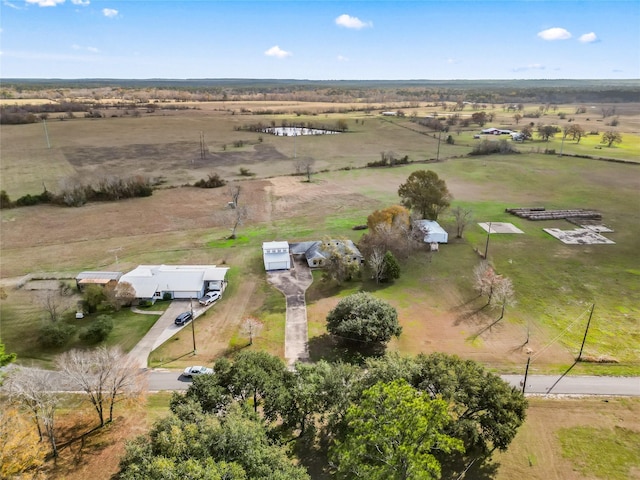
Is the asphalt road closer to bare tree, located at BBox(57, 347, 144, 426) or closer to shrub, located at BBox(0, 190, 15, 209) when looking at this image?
bare tree, located at BBox(57, 347, 144, 426)

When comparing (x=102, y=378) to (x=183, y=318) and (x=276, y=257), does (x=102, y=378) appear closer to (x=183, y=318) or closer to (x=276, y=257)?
(x=183, y=318)

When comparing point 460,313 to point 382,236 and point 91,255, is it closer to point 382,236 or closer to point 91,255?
point 382,236

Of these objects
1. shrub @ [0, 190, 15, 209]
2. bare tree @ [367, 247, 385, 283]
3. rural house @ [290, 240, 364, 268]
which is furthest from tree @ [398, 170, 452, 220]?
shrub @ [0, 190, 15, 209]

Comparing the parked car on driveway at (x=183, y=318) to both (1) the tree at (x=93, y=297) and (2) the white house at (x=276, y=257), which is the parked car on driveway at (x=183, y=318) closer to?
(1) the tree at (x=93, y=297)

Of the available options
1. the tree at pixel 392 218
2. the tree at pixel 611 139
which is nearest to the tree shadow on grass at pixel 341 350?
the tree at pixel 392 218

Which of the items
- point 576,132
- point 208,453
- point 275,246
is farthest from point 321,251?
point 576,132

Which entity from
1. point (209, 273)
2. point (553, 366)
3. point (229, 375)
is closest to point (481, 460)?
point (553, 366)
